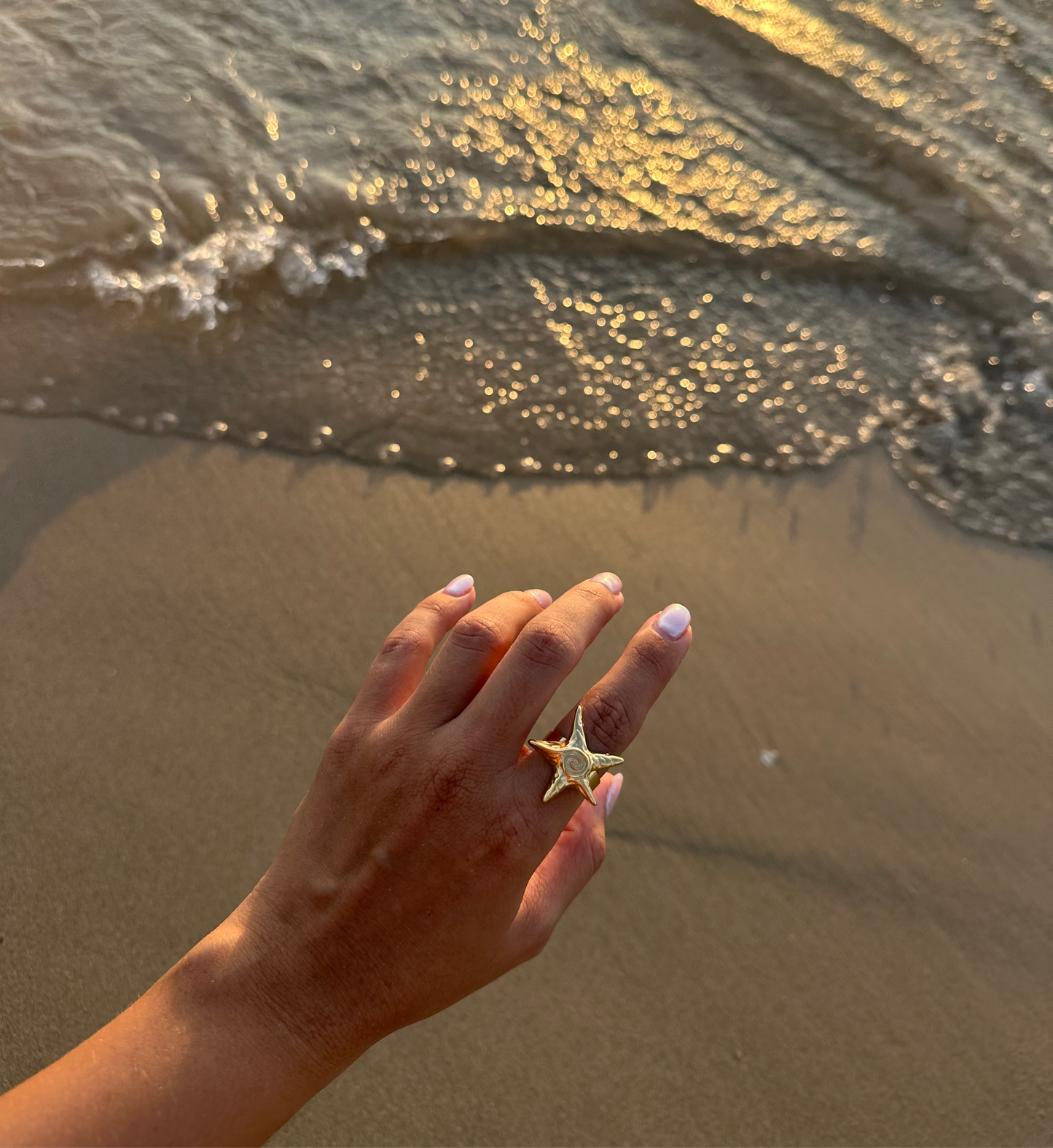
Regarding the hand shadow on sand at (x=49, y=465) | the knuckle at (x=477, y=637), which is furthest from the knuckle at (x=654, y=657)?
the hand shadow on sand at (x=49, y=465)

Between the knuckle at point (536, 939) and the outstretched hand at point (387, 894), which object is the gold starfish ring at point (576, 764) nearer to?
the outstretched hand at point (387, 894)

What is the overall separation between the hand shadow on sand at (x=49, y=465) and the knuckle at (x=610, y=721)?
5.82 feet

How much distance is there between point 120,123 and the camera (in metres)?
3.37

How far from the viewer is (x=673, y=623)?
54.4 inches

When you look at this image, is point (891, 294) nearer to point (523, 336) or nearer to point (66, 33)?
point (523, 336)

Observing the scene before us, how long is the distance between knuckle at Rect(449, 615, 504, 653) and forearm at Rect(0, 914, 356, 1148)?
58cm

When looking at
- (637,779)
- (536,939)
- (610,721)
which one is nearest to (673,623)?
(610,721)

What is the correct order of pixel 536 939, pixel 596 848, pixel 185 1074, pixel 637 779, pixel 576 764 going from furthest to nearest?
pixel 637 779 < pixel 596 848 < pixel 536 939 < pixel 576 764 < pixel 185 1074

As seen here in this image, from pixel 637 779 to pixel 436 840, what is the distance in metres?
0.90

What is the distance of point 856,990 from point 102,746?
1.88 m

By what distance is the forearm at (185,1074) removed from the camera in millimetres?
1120

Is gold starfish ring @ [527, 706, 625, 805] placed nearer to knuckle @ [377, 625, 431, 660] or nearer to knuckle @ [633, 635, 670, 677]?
knuckle @ [633, 635, 670, 677]

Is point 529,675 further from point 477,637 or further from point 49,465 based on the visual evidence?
point 49,465

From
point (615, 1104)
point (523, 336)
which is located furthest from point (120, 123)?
point (615, 1104)
